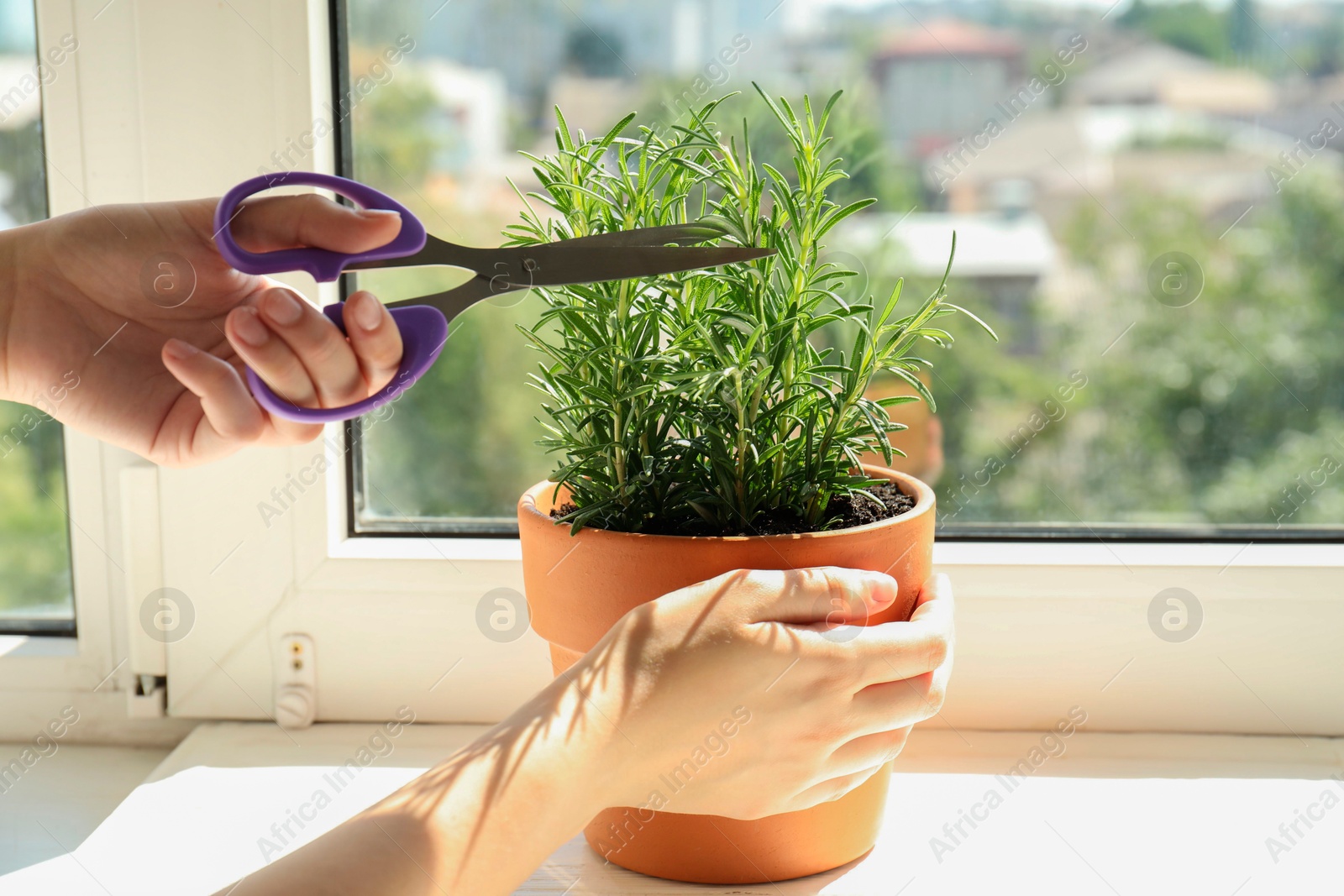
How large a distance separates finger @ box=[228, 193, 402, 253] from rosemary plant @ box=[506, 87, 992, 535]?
99mm

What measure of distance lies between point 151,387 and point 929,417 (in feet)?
2.07

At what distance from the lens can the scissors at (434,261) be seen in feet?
1.96

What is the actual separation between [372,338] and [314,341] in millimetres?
31

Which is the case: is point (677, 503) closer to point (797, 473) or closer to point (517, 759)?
point (797, 473)

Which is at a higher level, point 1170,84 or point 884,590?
point 1170,84

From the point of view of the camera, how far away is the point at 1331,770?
0.85 meters

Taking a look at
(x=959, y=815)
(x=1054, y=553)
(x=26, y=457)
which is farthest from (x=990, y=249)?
(x=26, y=457)

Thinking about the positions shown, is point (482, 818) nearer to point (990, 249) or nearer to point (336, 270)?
point (336, 270)

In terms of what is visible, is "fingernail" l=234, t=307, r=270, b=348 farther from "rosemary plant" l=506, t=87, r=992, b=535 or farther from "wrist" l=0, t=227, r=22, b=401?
"wrist" l=0, t=227, r=22, b=401

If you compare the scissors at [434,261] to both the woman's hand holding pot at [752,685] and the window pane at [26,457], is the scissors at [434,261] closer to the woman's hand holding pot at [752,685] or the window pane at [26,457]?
the woman's hand holding pot at [752,685]

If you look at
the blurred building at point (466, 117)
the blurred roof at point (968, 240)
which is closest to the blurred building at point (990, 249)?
the blurred roof at point (968, 240)

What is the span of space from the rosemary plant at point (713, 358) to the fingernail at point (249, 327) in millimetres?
159

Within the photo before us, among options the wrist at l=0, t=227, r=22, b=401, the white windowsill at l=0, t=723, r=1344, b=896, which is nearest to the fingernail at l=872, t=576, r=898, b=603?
the white windowsill at l=0, t=723, r=1344, b=896

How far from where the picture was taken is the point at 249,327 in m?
0.57
